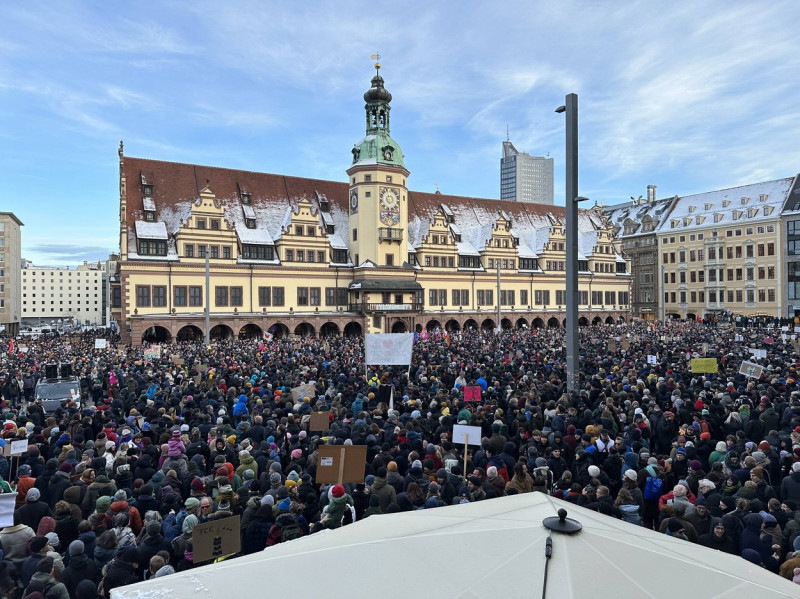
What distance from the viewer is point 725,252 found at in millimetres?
70812

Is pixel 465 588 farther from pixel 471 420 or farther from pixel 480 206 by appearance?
pixel 480 206

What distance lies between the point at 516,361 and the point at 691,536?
57.4 ft

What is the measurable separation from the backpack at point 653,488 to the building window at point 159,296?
42.4 metres

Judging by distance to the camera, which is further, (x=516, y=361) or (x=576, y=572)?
(x=516, y=361)

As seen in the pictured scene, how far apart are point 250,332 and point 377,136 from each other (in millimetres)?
22765

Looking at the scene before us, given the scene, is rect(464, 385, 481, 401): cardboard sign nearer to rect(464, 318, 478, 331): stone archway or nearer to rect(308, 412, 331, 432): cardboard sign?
rect(308, 412, 331, 432): cardboard sign

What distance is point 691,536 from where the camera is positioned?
23.1 ft

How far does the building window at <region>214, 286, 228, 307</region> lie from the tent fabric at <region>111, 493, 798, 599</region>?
45872mm

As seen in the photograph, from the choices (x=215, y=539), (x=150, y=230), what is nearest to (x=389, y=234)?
(x=150, y=230)

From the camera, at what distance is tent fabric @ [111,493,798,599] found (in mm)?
3018

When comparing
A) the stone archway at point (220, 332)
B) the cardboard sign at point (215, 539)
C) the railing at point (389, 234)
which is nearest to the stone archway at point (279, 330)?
the stone archway at point (220, 332)

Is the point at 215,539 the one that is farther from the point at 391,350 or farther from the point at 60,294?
the point at 60,294

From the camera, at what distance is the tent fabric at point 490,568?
3018mm

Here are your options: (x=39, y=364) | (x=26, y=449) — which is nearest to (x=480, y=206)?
(x=39, y=364)
